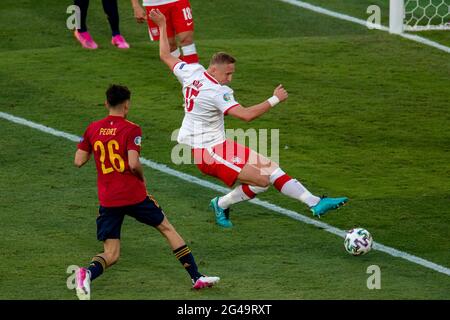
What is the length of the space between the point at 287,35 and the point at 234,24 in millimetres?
900

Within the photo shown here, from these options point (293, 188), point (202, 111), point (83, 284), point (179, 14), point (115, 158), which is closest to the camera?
point (83, 284)

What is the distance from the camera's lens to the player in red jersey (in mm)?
10086

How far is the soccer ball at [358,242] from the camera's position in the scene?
11102 mm

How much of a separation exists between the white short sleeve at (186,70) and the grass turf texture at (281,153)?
1.46 metres

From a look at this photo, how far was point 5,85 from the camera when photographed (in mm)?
16594

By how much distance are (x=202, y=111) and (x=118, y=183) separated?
6.32 ft

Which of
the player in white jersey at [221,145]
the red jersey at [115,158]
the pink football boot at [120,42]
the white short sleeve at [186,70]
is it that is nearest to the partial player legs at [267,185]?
the player in white jersey at [221,145]

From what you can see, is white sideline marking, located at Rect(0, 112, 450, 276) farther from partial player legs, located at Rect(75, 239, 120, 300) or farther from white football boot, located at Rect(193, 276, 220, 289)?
partial player legs, located at Rect(75, 239, 120, 300)

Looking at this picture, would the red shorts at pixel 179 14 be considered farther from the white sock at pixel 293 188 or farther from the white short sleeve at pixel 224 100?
the white sock at pixel 293 188

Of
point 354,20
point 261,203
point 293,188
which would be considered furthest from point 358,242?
point 354,20

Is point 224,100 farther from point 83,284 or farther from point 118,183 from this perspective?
point 83,284

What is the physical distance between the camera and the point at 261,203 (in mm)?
12898

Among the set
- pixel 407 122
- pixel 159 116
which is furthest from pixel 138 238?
pixel 407 122

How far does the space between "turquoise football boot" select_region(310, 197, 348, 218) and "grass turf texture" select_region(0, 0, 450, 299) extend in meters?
0.33
